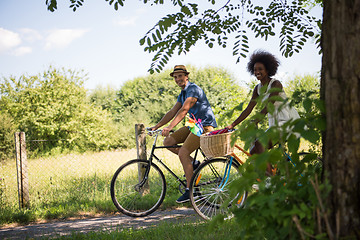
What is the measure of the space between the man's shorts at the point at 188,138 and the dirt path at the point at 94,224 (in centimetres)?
103

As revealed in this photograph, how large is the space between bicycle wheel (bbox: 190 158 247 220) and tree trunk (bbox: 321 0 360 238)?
2.73m

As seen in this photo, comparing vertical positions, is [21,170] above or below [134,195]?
above

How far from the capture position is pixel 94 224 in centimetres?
511

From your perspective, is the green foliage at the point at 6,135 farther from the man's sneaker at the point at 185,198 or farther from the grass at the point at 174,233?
the grass at the point at 174,233

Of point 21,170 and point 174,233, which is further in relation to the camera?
point 21,170

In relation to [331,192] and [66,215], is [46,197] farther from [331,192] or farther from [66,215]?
[331,192]

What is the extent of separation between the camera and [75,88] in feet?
74.0

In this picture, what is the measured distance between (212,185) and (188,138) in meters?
0.77

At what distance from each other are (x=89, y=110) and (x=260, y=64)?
1954cm

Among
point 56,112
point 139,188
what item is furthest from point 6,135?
point 139,188

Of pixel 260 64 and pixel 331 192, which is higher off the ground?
pixel 260 64

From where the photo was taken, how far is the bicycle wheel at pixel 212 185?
4637 millimetres

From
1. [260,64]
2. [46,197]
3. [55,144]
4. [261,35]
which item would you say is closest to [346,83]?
[260,64]

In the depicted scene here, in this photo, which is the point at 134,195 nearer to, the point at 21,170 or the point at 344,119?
the point at 21,170
